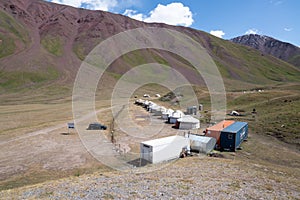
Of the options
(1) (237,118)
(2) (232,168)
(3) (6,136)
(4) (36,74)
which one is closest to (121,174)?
(2) (232,168)

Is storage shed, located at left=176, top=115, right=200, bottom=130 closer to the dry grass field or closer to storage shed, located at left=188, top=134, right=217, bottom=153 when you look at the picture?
the dry grass field

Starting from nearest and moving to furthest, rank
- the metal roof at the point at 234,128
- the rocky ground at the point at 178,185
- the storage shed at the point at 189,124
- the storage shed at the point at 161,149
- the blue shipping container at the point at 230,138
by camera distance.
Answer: the rocky ground at the point at 178,185 → the storage shed at the point at 161,149 → the blue shipping container at the point at 230,138 → the metal roof at the point at 234,128 → the storage shed at the point at 189,124

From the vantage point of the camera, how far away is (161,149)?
24.3 meters

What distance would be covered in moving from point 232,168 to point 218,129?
10607mm

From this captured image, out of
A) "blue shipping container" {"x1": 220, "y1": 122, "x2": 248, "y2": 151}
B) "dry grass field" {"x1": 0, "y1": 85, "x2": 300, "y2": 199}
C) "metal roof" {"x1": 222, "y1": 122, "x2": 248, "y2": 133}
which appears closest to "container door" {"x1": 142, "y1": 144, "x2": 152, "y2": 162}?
"dry grass field" {"x1": 0, "y1": 85, "x2": 300, "y2": 199}

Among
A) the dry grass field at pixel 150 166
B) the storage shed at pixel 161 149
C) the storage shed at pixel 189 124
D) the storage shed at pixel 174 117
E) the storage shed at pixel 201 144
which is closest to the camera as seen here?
the dry grass field at pixel 150 166

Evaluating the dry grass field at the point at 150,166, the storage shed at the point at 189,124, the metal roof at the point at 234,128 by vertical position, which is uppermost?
the metal roof at the point at 234,128

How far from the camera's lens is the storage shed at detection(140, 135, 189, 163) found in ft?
78.4

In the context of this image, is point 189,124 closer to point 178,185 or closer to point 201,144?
point 201,144

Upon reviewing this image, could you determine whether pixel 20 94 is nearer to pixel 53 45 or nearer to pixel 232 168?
pixel 53 45

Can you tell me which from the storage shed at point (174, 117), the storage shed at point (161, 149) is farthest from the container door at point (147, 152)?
the storage shed at point (174, 117)

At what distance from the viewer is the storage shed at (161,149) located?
23891 mm

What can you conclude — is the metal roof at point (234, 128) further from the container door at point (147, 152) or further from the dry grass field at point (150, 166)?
the container door at point (147, 152)

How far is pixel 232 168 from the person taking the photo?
21.4 metres
